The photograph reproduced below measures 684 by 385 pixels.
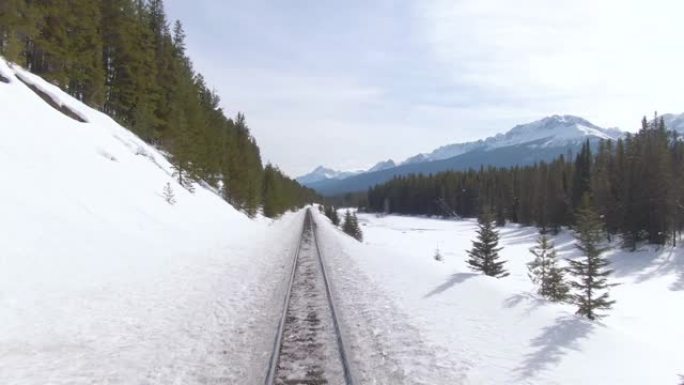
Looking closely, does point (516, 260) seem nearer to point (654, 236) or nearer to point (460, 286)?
point (654, 236)

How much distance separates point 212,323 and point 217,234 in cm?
2125

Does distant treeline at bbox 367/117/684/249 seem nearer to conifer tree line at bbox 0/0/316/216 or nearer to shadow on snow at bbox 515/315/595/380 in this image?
shadow on snow at bbox 515/315/595/380

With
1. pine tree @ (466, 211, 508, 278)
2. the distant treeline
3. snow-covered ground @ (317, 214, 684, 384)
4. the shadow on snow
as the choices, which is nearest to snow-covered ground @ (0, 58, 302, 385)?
snow-covered ground @ (317, 214, 684, 384)

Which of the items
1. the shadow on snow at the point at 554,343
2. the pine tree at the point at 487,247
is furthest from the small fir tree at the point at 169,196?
the shadow on snow at the point at 554,343

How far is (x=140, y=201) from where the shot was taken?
25953mm

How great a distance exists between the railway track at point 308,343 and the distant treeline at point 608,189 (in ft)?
52.6

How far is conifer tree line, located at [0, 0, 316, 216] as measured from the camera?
3238cm

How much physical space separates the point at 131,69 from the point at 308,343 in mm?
40037

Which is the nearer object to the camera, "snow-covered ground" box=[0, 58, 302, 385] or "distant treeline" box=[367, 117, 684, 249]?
"snow-covered ground" box=[0, 58, 302, 385]

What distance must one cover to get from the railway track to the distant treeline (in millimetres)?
16043

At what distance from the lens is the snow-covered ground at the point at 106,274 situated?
819cm

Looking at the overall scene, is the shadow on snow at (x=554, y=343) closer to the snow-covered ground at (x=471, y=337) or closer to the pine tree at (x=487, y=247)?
the snow-covered ground at (x=471, y=337)

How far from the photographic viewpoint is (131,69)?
4250cm

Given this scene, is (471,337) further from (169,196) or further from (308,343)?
(169,196)
